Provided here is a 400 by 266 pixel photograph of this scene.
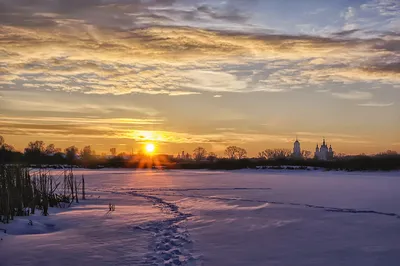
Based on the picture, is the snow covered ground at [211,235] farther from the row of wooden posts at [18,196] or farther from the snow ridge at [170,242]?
the row of wooden posts at [18,196]

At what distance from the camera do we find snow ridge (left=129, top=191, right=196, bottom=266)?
313 inches

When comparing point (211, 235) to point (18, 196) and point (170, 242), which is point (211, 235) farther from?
point (18, 196)

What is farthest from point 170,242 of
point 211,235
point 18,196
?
point 18,196

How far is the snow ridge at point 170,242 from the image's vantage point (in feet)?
26.1

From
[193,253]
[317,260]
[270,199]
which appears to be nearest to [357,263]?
[317,260]

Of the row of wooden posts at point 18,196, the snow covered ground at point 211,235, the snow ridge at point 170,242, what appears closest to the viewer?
the snow ridge at point 170,242

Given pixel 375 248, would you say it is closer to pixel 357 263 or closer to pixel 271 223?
pixel 357 263

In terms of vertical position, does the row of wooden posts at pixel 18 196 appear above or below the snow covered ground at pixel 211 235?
above

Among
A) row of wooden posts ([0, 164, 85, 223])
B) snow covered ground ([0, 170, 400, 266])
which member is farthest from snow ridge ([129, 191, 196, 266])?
row of wooden posts ([0, 164, 85, 223])

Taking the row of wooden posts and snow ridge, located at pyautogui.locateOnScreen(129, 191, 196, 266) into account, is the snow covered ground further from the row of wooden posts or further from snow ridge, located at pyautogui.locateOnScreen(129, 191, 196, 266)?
the row of wooden posts

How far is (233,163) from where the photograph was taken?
2672 inches

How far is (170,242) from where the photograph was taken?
9672 mm

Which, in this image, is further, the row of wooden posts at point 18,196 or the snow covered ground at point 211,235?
the row of wooden posts at point 18,196

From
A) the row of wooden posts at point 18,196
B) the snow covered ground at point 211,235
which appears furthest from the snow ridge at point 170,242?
the row of wooden posts at point 18,196
